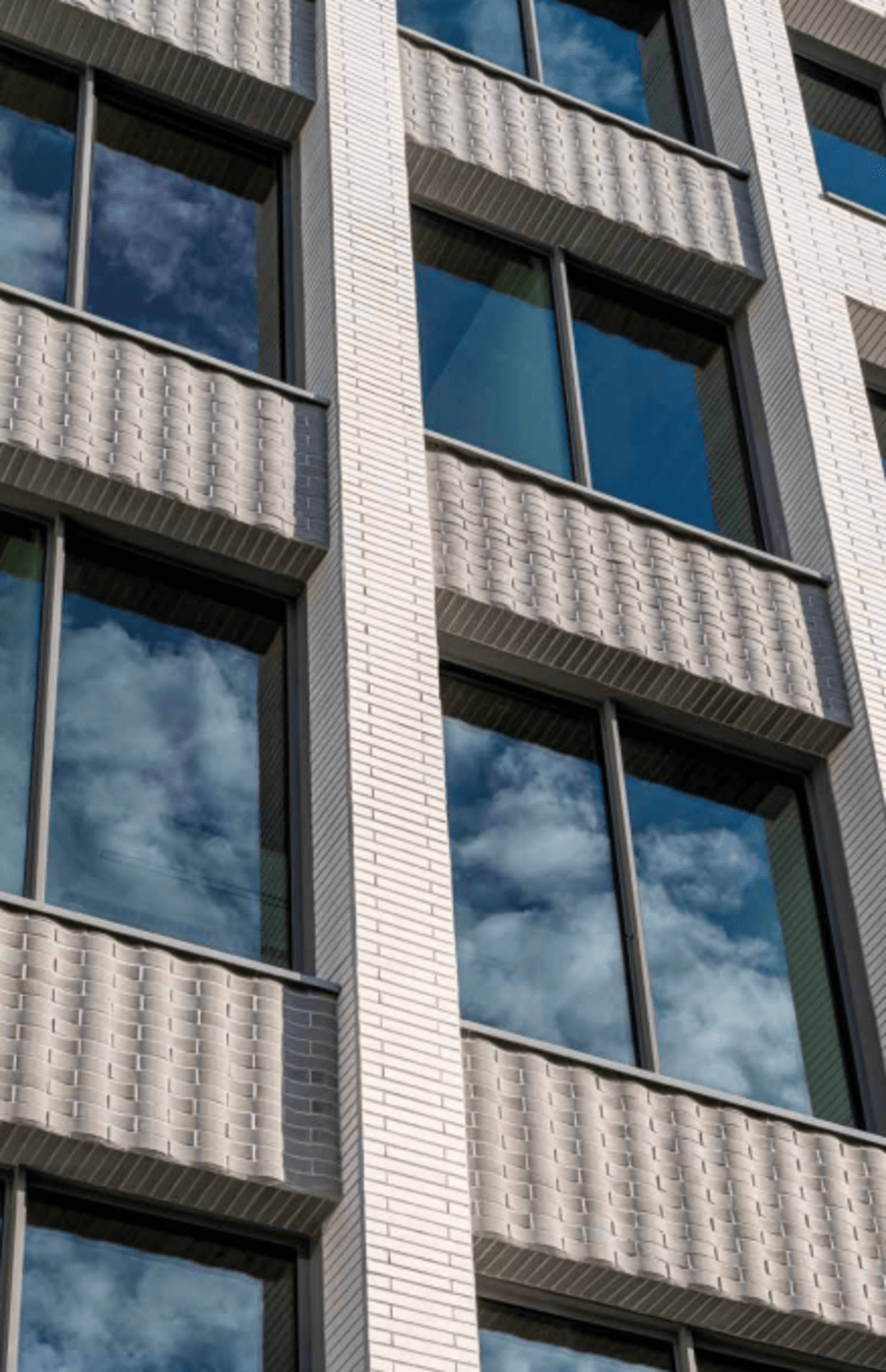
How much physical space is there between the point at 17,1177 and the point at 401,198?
738cm

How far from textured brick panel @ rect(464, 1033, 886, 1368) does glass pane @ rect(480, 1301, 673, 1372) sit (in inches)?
8.2

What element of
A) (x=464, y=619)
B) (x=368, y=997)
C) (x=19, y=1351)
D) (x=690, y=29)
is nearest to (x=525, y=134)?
(x=690, y=29)

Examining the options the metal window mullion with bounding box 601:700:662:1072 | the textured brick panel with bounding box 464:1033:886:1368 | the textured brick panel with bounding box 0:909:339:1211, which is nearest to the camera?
the textured brick panel with bounding box 0:909:339:1211

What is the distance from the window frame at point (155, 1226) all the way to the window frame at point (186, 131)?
5261 mm

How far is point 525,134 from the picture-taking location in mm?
16547

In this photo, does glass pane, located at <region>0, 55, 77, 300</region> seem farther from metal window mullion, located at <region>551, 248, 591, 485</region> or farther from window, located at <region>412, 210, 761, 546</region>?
metal window mullion, located at <region>551, 248, 591, 485</region>

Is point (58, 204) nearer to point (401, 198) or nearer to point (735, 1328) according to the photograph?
point (401, 198)

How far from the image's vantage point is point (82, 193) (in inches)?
580

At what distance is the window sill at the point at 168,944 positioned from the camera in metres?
11.2

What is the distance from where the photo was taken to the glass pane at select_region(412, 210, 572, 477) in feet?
49.6

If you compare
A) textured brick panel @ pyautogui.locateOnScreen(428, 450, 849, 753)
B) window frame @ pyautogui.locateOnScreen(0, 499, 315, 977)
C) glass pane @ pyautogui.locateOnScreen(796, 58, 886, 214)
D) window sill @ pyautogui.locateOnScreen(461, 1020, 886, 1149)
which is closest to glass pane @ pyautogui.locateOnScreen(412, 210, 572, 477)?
textured brick panel @ pyautogui.locateOnScreen(428, 450, 849, 753)

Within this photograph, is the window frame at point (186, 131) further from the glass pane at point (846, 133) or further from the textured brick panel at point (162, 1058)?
the glass pane at point (846, 133)

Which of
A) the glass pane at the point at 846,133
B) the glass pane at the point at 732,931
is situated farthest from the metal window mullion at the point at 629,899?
the glass pane at the point at 846,133

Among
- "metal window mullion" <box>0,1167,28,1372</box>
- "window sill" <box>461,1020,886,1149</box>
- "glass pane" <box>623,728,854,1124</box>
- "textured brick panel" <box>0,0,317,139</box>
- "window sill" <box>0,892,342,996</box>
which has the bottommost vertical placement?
"metal window mullion" <box>0,1167,28,1372</box>
